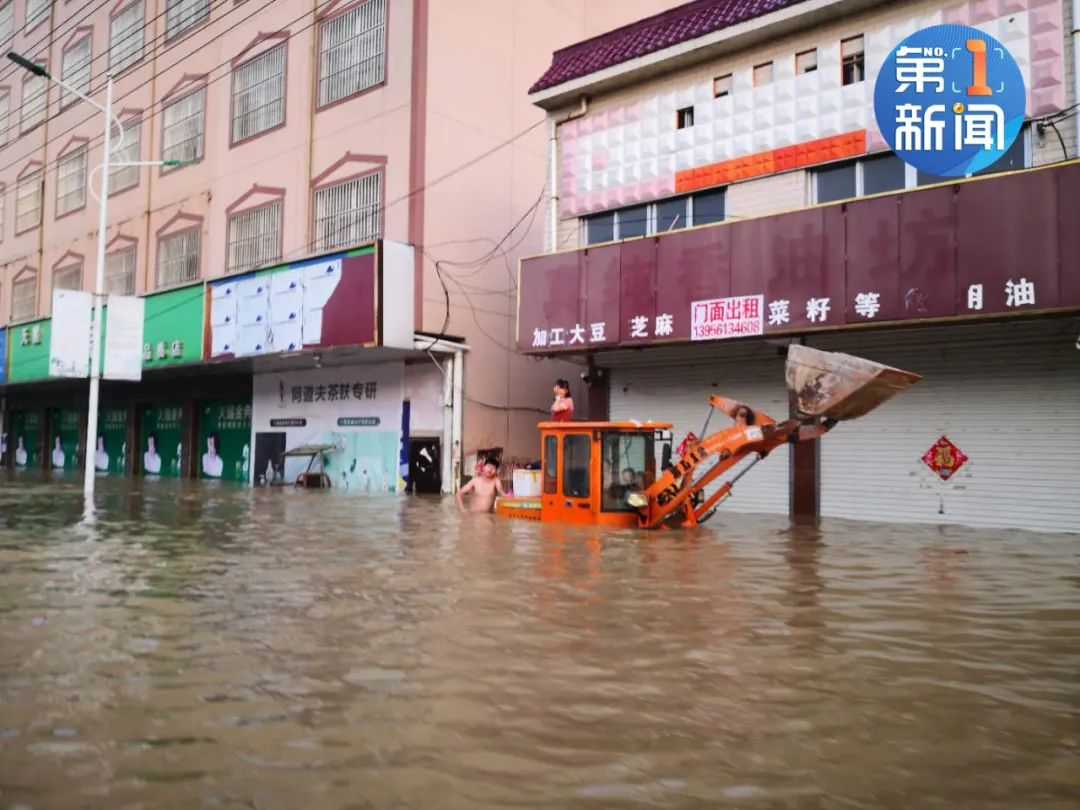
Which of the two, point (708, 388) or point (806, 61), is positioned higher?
point (806, 61)

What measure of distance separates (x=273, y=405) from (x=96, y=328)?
7.40m

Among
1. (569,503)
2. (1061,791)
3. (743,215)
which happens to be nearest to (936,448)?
(743,215)

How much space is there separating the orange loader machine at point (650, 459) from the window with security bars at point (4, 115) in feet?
126

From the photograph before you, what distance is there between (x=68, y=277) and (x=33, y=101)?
29.9ft

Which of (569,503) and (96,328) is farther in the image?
(96,328)

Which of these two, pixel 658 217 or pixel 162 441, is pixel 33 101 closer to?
pixel 162 441

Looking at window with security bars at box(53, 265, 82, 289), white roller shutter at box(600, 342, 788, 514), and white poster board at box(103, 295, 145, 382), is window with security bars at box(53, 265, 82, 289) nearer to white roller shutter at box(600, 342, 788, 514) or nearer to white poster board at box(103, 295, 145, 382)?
white poster board at box(103, 295, 145, 382)

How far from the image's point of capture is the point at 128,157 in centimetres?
3322

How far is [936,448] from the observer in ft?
51.3

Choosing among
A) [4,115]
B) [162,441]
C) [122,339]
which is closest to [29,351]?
[162,441]

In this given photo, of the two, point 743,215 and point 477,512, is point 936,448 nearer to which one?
point 743,215

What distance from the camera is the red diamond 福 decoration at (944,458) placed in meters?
15.4

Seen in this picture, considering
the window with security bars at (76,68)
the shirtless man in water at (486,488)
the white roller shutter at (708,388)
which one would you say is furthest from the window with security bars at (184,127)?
the shirtless man in water at (486,488)

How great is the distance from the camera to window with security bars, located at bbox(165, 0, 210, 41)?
29.8 metres
